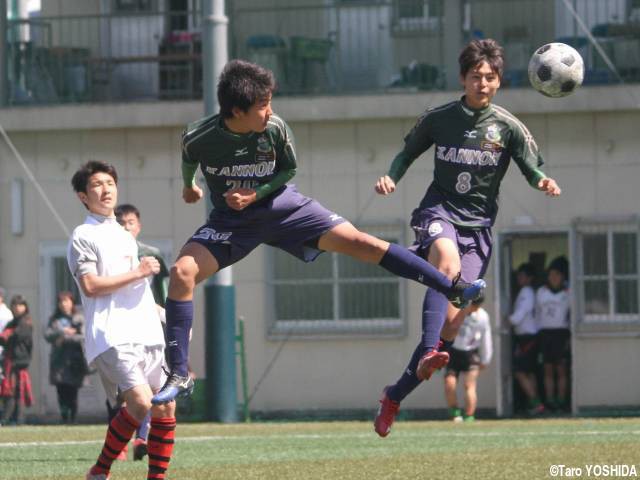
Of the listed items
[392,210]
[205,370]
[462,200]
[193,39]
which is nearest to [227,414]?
[205,370]

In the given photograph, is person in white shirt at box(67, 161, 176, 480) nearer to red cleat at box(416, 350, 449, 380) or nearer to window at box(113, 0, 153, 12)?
red cleat at box(416, 350, 449, 380)

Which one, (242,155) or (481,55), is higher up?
(481,55)

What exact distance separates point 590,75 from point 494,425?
677 cm

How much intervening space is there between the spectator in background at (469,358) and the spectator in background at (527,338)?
0.77 metres

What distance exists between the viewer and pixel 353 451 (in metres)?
13.5

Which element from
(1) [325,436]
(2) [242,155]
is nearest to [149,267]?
(2) [242,155]

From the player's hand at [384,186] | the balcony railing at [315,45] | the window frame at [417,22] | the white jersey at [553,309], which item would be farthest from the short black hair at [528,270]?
the player's hand at [384,186]

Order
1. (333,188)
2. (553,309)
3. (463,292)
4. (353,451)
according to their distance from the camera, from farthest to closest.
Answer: (333,188)
(553,309)
(353,451)
(463,292)

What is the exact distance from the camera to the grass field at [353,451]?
11.0 meters

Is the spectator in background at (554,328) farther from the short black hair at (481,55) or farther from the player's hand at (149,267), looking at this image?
the player's hand at (149,267)

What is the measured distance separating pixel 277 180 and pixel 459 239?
1.64 metres

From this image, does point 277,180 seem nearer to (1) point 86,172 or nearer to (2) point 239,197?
(2) point 239,197

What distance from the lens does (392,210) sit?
938 inches

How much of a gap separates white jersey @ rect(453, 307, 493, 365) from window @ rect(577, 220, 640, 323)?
76.8 inches
